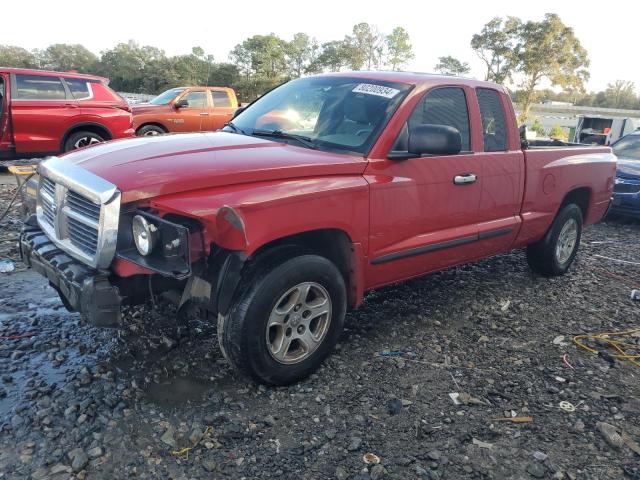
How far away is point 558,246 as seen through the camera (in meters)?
5.32

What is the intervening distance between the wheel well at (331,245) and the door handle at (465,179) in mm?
1096

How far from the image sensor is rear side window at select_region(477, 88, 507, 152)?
4.21 m

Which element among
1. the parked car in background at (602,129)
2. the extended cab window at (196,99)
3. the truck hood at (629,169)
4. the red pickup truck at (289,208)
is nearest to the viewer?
the red pickup truck at (289,208)

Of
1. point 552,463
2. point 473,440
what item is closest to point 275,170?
point 473,440

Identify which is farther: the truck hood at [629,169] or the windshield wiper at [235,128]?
the truck hood at [629,169]

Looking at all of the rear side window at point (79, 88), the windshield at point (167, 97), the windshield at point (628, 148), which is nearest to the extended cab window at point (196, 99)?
the windshield at point (167, 97)

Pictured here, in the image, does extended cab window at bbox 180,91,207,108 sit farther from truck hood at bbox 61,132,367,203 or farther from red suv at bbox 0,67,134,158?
truck hood at bbox 61,132,367,203

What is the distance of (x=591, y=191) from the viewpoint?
5.48 metres

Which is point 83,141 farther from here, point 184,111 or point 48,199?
point 48,199

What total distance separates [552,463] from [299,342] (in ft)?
4.84

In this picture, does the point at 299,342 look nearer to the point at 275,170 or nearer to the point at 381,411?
the point at 381,411

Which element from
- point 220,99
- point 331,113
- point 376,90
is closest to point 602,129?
point 220,99

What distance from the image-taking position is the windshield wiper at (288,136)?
345cm

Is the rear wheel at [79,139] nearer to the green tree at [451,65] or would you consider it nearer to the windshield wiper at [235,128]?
the windshield wiper at [235,128]
